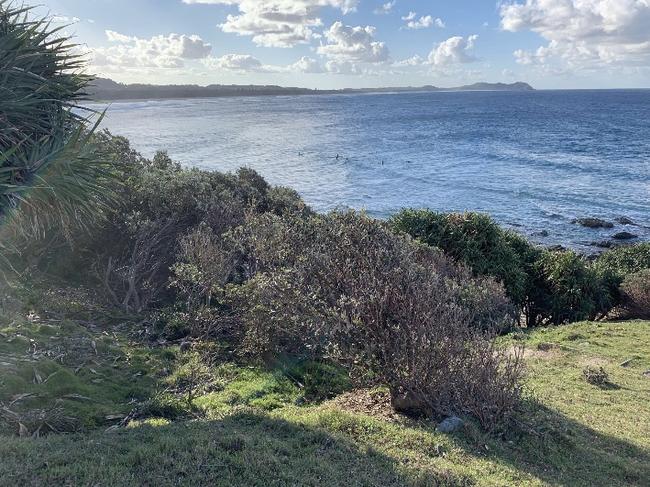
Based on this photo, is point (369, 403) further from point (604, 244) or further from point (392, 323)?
point (604, 244)

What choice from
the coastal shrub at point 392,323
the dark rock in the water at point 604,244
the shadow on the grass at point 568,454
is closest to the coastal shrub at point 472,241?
the coastal shrub at point 392,323

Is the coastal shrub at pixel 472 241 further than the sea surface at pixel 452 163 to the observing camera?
No

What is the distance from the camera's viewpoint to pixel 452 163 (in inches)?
2189

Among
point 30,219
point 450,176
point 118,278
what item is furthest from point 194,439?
point 450,176

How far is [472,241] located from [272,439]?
13767mm

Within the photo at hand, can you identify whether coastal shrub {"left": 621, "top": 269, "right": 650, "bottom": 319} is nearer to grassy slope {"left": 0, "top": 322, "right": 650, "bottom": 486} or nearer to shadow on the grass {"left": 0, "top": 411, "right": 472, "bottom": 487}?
grassy slope {"left": 0, "top": 322, "right": 650, "bottom": 486}

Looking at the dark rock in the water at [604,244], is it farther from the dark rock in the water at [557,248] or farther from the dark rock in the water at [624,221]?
the dark rock in the water at [624,221]

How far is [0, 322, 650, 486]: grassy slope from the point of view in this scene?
208 inches

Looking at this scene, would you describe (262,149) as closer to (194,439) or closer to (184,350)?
(184,350)

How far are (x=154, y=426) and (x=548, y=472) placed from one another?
15.3ft

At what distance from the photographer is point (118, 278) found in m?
13.6

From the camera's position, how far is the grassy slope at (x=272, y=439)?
528cm

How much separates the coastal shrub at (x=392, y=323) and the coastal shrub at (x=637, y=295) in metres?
14.2

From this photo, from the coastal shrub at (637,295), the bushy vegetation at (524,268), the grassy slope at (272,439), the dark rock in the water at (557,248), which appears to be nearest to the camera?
A: the grassy slope at (272,439)
